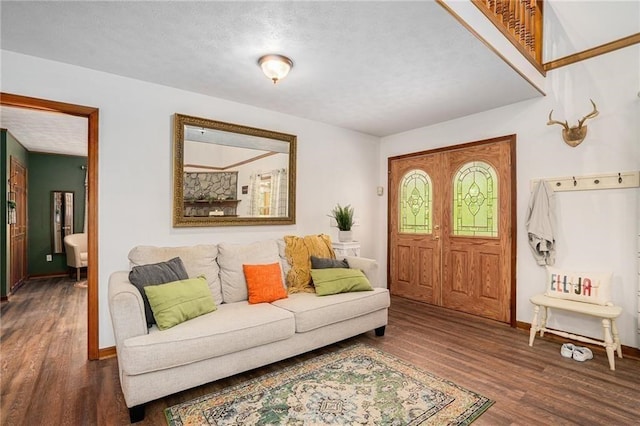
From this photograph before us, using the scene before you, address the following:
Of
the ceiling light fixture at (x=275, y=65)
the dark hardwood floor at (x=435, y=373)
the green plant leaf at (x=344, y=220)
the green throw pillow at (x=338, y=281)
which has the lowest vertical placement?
the dark hardwood floor at (x=435, y=373)

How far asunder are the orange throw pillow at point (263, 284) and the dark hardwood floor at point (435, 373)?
575 millimetres

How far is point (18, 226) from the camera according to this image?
5.41 m

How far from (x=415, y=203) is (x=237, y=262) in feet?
9.10

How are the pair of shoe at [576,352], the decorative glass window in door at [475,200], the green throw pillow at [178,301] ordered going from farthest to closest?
the decorative glass window in door at [475,200]
the pair of shoe at [576,352]
the green throw pillow at [178,301]

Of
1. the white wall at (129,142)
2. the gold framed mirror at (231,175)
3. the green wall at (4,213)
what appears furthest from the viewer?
the green wall at (4,213)

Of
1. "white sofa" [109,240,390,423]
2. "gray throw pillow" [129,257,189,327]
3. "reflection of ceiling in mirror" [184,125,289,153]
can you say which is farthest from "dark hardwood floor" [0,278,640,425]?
"reflection of ceiling in mirror" [184,125,289,153]

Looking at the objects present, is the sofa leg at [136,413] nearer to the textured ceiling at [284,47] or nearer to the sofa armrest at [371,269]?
the sofa armrest at [371,269]

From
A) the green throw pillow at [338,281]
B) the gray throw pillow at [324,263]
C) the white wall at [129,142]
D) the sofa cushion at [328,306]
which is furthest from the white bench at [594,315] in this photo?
the white wall at [129,142]

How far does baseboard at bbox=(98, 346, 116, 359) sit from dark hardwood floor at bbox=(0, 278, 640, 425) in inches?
3.0

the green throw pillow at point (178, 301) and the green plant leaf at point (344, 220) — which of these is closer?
the green throw pillow at point (178, 301)

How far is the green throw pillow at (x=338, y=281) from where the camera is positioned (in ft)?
10.3

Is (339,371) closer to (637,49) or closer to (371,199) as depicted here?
(371,199)

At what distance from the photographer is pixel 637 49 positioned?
113 inches

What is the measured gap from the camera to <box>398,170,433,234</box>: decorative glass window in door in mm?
4574
